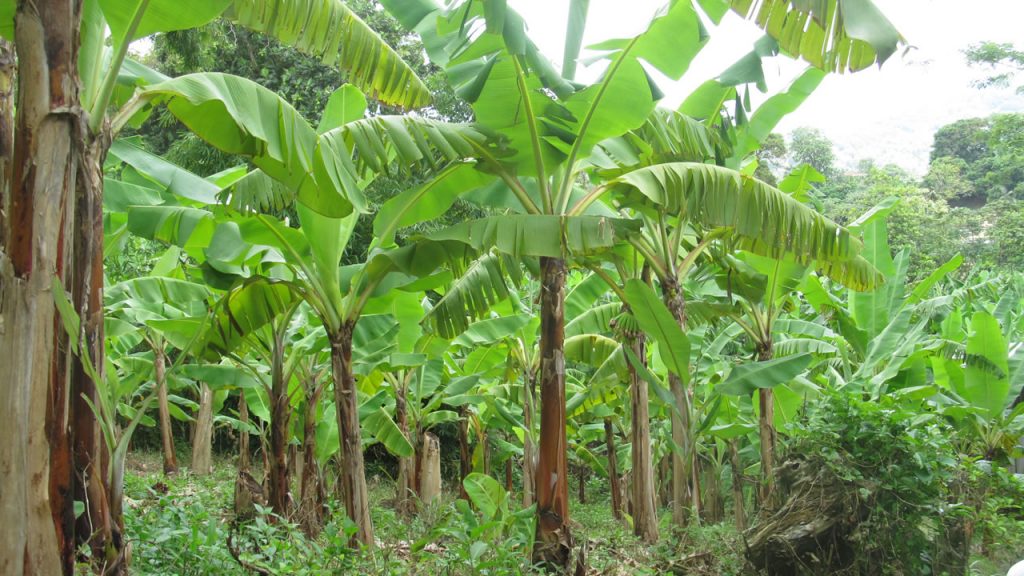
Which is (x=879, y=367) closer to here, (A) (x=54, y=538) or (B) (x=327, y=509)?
(B) (x=327, y=509)

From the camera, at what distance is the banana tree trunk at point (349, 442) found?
565 cm

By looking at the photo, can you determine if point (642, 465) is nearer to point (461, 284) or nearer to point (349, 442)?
point (461, 284)

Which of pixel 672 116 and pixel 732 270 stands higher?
pixel 672 116

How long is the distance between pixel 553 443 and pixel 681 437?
6.78 feet

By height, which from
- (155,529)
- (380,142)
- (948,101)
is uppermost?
(948,101)

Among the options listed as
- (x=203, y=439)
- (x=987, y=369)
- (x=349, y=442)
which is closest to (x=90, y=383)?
(x=349, y=442)

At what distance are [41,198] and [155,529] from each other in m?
2.25

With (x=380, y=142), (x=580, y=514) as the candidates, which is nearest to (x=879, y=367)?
(x=580, y=514)

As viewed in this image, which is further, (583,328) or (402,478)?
(402,478)

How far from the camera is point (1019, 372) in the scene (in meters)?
8.48

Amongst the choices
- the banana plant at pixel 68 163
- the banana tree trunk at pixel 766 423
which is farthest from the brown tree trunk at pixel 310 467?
the banana tree trunk at pixel 766 423

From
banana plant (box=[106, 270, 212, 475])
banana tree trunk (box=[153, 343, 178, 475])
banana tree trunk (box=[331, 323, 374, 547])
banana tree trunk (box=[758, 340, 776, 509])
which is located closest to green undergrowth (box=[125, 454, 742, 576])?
banana tree trunk (box=[331, 323, 374, 547])

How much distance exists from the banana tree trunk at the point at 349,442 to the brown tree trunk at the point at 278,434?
1144mm

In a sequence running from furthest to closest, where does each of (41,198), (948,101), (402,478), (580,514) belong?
(948,101), (580,514), (402,478), (41,198)
